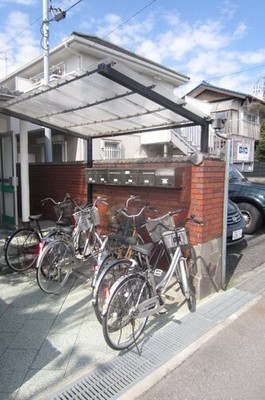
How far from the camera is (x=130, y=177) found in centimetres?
453

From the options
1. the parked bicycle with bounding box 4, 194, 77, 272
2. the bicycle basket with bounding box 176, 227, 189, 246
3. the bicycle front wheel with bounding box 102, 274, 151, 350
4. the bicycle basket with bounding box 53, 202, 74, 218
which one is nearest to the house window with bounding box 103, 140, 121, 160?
the bicycle basket with bounding box 53, 202, 74, 218

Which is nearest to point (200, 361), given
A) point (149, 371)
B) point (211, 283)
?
point (149, 371)

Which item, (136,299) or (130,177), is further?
(130,177)

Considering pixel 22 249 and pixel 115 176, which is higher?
pixel 115 176

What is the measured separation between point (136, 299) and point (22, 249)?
8.19 ft

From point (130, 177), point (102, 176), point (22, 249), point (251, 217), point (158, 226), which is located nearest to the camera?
point (158, 226)

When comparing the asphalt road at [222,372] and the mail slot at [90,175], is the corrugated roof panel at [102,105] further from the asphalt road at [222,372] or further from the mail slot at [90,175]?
the asphalt road at [222,372]

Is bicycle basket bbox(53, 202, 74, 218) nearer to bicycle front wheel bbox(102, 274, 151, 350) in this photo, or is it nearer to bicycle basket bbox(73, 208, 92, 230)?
bicycle basket bbox(73, 208, 92, 230)

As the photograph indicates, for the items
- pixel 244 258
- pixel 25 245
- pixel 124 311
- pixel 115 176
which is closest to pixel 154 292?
pixel 124 311

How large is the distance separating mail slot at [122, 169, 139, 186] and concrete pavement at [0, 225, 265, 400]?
5.23 ft

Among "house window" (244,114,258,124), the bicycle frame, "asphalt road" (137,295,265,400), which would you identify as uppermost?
"house window" (244,114,258,124)

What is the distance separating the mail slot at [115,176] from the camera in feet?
15.6

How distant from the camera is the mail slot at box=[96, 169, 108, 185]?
5044 mm

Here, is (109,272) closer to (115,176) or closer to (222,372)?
(222,372)
